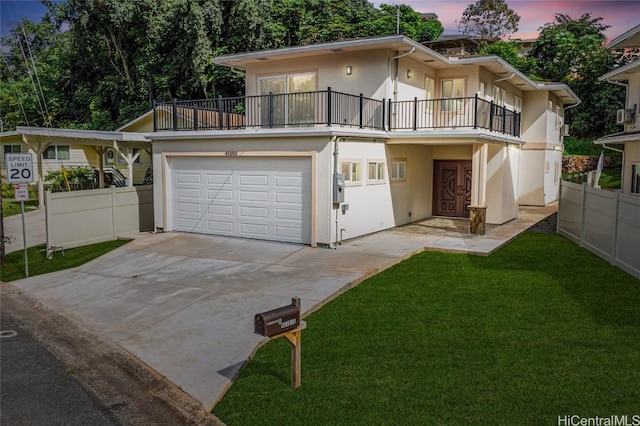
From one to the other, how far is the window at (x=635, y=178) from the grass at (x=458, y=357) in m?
8.83

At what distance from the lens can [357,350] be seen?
697 cm

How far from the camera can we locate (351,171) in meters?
14.7

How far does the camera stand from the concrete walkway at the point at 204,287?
730 centimetres

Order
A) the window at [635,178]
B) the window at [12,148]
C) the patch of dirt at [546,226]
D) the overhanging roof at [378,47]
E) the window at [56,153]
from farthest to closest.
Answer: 1. the window at [12,148]
2. the window at [56,153]
3. the window at [635,178]
4. the patch of dirt at [546,226]
5. the overhanging roof at [378,47]

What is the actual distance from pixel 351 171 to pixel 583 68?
1254 inches

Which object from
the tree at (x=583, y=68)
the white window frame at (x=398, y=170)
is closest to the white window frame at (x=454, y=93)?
the white window frame at (x=398, y=170)

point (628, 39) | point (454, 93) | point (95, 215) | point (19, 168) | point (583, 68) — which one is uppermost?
point (583, 68)

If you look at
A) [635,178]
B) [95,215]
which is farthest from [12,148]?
[635,178]

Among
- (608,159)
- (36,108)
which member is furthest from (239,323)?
(36,108)

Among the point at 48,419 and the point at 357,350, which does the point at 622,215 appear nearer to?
the point at 357,350

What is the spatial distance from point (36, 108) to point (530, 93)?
35027 millimetres

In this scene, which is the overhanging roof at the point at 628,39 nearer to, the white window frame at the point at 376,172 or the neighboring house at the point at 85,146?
the white window frame at the point at 376,172

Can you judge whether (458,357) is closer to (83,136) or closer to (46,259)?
(46,259)

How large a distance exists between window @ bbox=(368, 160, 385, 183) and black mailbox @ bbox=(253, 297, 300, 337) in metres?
10.1
